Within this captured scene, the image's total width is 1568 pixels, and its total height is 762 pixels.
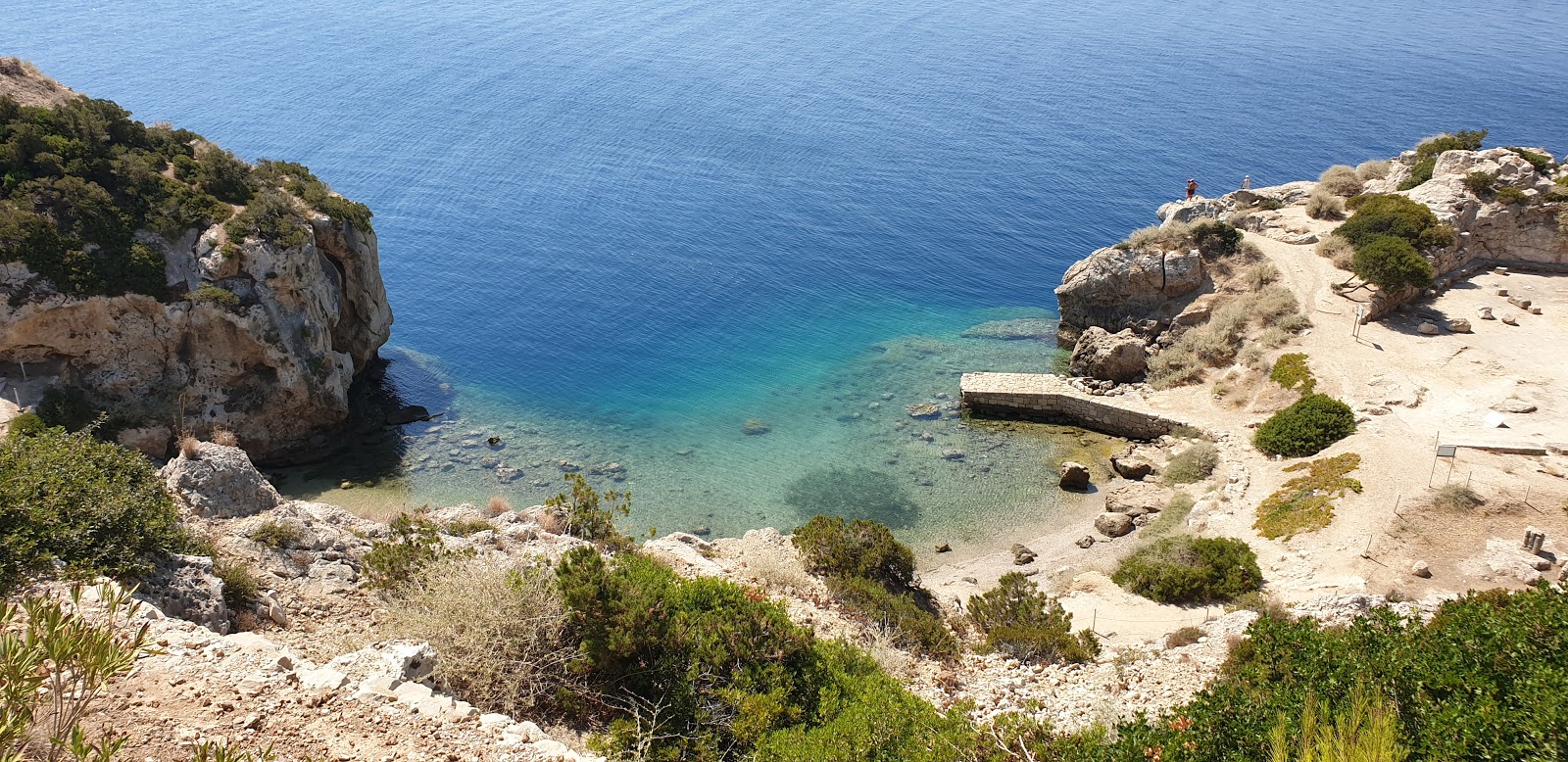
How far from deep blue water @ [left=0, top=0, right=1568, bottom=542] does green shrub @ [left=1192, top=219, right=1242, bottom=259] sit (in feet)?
31.8

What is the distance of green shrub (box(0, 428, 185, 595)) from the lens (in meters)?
12.5

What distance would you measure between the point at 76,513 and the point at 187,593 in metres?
1.99

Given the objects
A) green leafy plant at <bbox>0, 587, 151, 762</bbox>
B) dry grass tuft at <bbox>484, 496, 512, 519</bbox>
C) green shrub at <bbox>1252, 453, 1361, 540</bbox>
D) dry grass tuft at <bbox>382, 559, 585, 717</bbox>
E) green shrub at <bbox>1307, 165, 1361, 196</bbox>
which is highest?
green leafy plant at <bbox>0, 587, 151, 762</bbox>

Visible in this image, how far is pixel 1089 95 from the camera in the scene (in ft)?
285

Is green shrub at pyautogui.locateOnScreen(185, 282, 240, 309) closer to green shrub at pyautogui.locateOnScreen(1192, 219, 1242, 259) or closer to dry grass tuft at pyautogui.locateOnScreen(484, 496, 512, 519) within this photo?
dry grass tuft at pyautogui.locateOnScreen(484, 496, 512, 519)

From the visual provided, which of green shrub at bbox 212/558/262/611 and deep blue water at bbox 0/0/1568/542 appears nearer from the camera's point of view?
→ green shrub at bbox 212/558/262/611

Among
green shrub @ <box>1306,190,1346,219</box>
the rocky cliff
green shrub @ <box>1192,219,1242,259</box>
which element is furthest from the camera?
green shrub @ <box>1306,190,1346,219</box>

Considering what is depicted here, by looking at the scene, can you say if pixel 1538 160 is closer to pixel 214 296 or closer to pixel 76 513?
pixel 76 513

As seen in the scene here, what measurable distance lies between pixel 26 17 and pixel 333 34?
93.9 feet

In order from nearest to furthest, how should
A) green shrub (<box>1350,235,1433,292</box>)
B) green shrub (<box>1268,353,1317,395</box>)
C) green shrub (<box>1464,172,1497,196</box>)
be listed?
green shrub (<box>1268,353,1317,395</box>) < green shrub (<box>1350,235,1433,292</box>) < green shrub (<box>1464,172,1497,196</box>)

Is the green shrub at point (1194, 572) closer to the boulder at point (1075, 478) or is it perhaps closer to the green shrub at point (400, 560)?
the boulder at point (1075, 478)

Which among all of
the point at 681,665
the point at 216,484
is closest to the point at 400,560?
the point at 681,665

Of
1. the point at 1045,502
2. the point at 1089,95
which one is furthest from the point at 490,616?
the point at 1089,95

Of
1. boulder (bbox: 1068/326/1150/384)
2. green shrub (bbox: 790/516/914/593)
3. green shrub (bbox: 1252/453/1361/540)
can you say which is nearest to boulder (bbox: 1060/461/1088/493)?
green shrub (bbox: 1252/453/1361/540)
